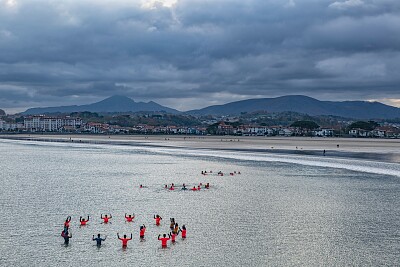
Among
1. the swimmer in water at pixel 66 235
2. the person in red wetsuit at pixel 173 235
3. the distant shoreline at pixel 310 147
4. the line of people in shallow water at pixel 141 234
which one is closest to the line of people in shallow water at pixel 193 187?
the line of people in shallow water at pixel 141 234

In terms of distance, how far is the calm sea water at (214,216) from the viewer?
25469 mm

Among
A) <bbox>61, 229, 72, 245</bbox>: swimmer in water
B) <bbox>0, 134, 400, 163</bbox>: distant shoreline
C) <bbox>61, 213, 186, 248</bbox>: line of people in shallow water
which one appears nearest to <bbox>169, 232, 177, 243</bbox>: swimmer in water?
<bbox>61, 213, 186, 248</bbox>: line of people in shallow water

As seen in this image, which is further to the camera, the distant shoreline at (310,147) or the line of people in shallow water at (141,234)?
the distant shoreline at (310,147)

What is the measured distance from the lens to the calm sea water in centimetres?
2547

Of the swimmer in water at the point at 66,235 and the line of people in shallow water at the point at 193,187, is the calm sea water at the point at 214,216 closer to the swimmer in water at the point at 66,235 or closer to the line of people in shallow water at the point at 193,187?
the swimmer in water at the point at 66,235

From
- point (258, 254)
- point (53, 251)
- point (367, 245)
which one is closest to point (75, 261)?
point (53, 251)

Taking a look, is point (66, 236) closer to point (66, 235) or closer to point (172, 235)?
point (66, 235)

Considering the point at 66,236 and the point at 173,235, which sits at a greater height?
the point at 66,236

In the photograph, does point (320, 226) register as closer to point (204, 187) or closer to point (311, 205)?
point (311, 205)

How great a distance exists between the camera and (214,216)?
1368 inches

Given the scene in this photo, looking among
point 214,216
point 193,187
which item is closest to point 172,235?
point 214,216

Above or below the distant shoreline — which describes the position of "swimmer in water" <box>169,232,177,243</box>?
below

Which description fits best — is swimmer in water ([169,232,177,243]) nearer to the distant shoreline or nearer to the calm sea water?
the calm sea water

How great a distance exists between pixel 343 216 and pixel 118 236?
14965mm
